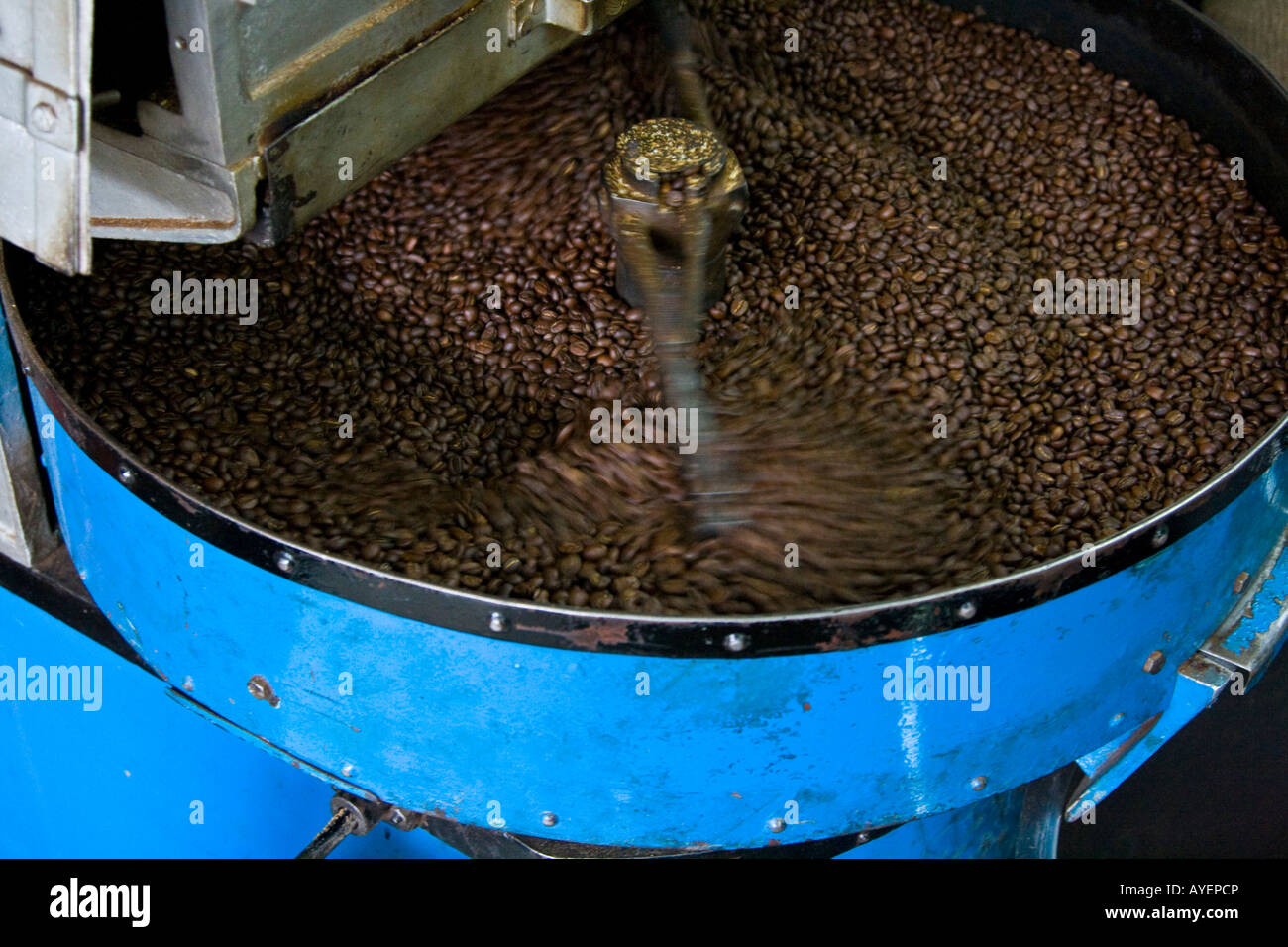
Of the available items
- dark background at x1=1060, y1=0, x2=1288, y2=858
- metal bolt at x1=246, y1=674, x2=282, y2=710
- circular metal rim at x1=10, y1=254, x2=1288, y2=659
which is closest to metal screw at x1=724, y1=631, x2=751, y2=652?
circular metal rim at x1=10, y1=254, x2=1288, y2=659

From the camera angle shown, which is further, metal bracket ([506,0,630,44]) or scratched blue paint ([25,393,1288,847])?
metal bracket ([506,0,630,44])

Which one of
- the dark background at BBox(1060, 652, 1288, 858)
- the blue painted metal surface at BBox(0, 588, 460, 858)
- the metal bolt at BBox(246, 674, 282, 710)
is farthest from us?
the dark background at BBox(1060, 652, 1288, 858)

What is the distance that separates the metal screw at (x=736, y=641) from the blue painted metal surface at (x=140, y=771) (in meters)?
0.81

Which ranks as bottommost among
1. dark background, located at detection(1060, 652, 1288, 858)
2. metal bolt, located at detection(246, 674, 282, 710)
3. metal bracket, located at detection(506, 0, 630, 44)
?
dark background, located at detection(1060, 652, 1288, 858)

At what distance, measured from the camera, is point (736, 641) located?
4.38 feet

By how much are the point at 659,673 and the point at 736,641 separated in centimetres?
9

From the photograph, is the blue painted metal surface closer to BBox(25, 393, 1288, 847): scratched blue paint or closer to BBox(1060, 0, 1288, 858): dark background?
BBox(25, 393, 1288, 847): scratched blue paint

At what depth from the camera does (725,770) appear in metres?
1.47

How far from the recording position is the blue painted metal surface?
6.50ft

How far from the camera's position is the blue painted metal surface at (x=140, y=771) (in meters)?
1.98

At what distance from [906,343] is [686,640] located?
936 millimetres

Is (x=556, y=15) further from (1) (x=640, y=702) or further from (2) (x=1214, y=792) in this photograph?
(2) (x=1214, y=792)

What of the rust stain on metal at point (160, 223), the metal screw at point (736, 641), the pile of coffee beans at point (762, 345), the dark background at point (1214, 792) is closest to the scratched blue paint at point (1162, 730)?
the pile of coffee beans at point (762, 345)

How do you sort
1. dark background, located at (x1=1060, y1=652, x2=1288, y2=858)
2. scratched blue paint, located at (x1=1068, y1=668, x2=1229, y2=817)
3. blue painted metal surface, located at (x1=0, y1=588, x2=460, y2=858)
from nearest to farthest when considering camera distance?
scratched blue paint, located at (x1=1068, y1=668, x2=1229, y2=817) → blue painted metal surface, located at (x1=0, y1=588, x2=460, y2=858) → dark background, located at (x1=1060, y1=652, x2=1288, y2=858)
